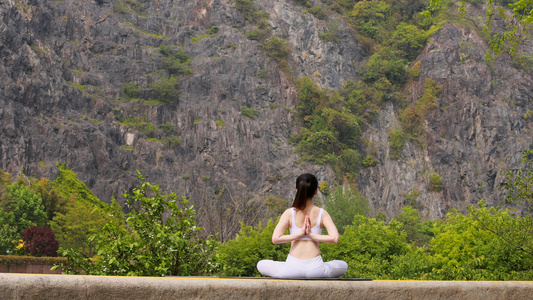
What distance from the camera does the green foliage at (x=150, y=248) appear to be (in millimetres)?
6680

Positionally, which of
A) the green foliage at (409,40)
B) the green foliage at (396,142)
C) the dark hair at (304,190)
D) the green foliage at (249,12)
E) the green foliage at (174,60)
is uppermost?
the green foliage at (249,12)

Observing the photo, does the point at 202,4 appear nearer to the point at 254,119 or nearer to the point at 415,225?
the point at 254,119

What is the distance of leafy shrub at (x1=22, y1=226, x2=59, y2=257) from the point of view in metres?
31.8

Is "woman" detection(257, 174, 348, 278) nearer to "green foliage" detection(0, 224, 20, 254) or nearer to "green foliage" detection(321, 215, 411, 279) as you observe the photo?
"green foliage" detection(321, 215, 411, 279)

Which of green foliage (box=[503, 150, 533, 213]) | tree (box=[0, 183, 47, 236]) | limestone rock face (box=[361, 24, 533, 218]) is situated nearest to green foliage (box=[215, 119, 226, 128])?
limestone rock face (box=[361, 24, 533, 218])

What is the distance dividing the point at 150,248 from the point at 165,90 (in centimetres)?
4737

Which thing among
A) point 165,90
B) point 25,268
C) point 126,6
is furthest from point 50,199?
point 126,6

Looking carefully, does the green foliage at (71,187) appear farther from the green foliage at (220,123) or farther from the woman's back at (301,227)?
the woman's back at (301,227)

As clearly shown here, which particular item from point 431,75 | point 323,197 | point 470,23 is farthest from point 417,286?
Result: point 470,23

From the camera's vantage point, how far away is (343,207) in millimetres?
43750

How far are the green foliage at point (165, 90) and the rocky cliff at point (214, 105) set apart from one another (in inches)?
35.4

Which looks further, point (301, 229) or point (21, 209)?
point (21, 209)

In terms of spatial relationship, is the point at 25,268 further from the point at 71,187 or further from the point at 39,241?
the point at 71,187

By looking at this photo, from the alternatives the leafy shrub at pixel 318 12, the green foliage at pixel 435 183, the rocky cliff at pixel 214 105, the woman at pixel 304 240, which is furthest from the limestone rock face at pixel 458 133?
the woman at pixel 304 240
